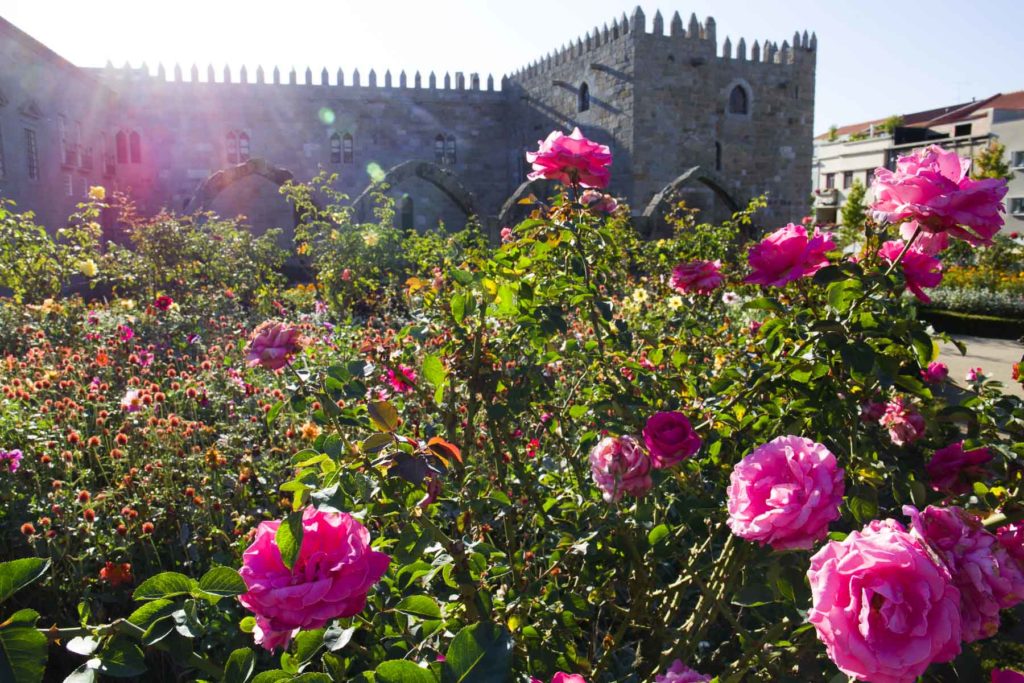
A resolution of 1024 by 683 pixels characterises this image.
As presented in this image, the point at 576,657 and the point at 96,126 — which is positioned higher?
the point at 96,126

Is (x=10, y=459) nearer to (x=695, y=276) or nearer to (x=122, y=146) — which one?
(x=695, y=276)

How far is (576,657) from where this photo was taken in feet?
5.30

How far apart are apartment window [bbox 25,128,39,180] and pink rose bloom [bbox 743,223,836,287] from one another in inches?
706

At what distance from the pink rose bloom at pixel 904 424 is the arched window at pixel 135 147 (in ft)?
80.6

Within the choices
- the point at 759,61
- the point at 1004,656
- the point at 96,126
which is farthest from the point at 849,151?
the point at 1004,656

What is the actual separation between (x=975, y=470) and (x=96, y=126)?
925 inches

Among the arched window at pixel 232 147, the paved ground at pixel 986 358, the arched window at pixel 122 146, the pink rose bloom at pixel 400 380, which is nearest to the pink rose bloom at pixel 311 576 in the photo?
the pink rose bloom at pixel 400 380

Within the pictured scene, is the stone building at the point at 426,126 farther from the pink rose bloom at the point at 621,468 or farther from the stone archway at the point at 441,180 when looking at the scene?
the pink rose bloom at the point at 621,468

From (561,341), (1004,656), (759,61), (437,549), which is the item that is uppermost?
(759,61)

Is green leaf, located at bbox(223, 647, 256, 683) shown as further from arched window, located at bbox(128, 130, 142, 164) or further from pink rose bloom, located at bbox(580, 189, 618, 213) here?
arched window, located at bbox(128, 130, 142, 164)

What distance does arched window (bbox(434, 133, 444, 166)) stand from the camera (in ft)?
78.4

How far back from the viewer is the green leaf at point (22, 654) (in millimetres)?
918

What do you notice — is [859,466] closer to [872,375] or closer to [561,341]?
[872,375]

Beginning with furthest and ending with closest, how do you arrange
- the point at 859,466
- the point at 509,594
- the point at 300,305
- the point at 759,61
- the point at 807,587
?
1. the point at 759,61
2. the point at 300,305
3. the point at 509,594
4. the point at 859,466
5. the point at 807,587
